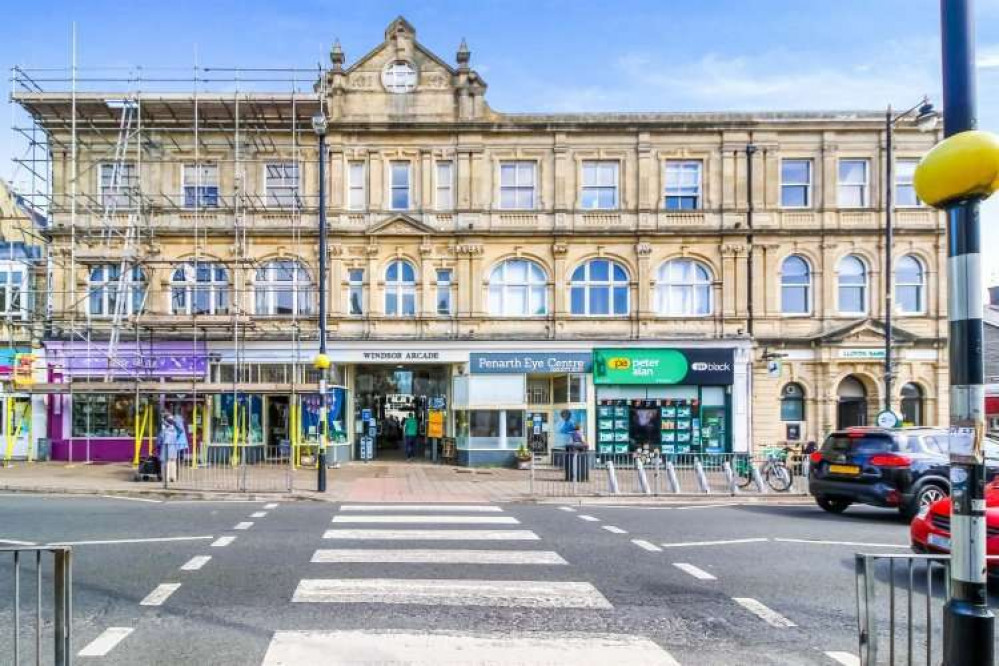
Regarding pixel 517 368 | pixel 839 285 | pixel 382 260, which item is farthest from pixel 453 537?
pixel 839 285

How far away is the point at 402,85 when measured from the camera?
25.2 metres

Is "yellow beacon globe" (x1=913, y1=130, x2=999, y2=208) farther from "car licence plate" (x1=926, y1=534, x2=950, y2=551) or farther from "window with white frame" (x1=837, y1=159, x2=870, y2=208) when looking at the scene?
"window with white frame" (x1=837, y1=159, x2=870, y2=208)

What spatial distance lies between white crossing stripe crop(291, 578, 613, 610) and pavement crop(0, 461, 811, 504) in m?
7.67

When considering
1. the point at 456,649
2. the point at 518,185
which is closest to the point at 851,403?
the point at 518,185

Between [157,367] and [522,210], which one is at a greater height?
[522,210]

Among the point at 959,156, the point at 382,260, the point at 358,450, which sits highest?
the point at 382,260

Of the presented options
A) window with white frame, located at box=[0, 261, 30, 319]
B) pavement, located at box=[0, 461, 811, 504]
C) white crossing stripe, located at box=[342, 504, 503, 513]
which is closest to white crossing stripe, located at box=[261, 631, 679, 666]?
white crossing stripe, located at box=[342, 504, 503, 513]

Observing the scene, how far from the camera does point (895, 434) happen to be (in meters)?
13.6

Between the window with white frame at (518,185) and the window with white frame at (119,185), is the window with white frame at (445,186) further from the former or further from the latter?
the window with white frame at (119,185)

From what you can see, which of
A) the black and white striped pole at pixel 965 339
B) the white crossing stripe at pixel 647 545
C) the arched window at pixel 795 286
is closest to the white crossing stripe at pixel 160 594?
the white crossing stripe at pixel 647 545

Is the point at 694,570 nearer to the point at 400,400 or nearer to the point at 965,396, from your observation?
the point at 965,396

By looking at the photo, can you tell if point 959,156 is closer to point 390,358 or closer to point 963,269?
point 963,269

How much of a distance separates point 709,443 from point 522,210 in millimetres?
9844

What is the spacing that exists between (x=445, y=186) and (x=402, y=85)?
3.56m
